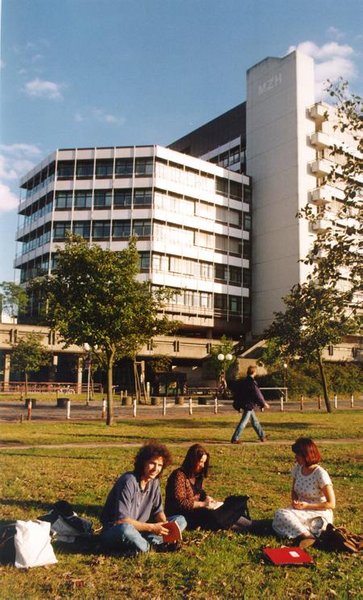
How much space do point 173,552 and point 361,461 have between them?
7.74 meters

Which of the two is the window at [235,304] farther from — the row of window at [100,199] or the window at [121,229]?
the row of window at [100,199]

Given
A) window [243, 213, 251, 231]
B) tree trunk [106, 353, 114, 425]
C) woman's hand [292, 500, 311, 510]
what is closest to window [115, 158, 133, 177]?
window [243, 213, 251, 231]

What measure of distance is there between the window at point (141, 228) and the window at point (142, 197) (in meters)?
1.94

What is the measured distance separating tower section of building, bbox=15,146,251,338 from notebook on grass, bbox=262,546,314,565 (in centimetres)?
5105

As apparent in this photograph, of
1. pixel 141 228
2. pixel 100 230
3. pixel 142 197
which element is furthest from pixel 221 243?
pixel 100 230

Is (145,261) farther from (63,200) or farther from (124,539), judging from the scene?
Answer: (124,539)

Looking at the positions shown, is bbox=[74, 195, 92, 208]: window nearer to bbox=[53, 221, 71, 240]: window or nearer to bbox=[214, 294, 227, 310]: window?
bbox=[53, 221, 71, 240]: window

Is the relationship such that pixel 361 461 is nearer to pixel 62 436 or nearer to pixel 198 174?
pixel 62 436

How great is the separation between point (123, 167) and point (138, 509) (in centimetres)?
5668

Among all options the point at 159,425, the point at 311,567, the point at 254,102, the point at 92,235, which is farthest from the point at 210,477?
the point at 254,102

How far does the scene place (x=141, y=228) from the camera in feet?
A: 192

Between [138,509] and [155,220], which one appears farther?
A: [155,220]

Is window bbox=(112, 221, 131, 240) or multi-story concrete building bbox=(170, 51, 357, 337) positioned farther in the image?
multi-story concrete building bbox=(170, 51, 357, 337)

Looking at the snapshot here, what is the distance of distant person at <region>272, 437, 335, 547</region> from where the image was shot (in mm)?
6258
